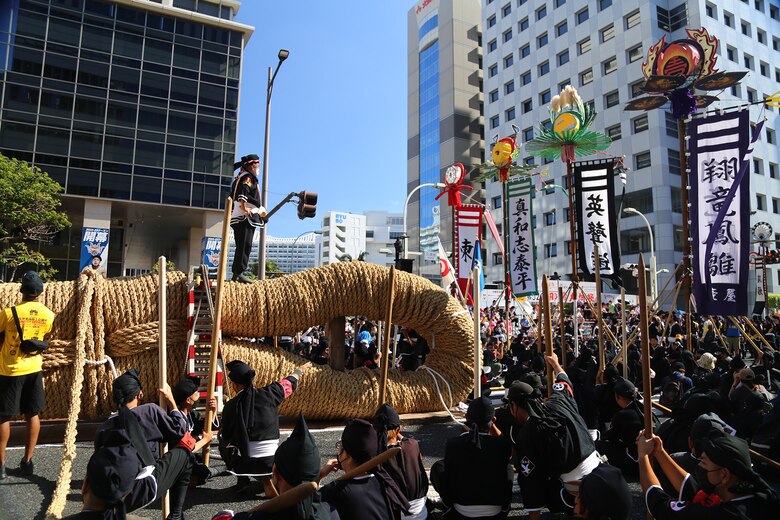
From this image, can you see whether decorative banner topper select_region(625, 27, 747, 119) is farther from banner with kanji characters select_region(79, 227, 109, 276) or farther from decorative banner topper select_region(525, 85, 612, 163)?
banner with kanji characters select_region(79, 227, 109, 276)

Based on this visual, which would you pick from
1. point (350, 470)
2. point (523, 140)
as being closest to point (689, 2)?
point (523, 140)

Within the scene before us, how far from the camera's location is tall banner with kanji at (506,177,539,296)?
16.2 m

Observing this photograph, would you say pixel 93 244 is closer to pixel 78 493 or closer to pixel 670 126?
pixel 78 493

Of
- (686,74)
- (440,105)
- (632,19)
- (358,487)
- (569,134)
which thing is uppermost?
(440,105)

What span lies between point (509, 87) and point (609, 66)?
487 inches

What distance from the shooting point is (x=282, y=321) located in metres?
6.71

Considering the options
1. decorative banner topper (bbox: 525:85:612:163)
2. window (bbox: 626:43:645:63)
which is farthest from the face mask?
window (bbox: 626:43:645:63)

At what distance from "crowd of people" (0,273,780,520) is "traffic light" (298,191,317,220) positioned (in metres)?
6.70

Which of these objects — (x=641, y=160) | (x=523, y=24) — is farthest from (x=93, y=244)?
(x=523, y=24)

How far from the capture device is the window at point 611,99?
4353cm

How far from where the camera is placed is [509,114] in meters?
54.8

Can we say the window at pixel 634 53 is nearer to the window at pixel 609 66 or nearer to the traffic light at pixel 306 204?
the window at pixel 609 66

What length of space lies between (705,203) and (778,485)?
6.37 m

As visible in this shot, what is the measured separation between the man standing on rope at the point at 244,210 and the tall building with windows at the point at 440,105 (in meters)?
53.2
